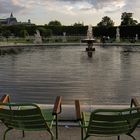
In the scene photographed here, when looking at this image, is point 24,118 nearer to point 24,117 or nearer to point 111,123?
point 24,117

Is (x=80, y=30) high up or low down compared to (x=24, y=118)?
down

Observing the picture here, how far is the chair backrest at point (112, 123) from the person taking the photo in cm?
531

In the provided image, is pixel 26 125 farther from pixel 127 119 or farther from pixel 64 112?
pixel 64 112

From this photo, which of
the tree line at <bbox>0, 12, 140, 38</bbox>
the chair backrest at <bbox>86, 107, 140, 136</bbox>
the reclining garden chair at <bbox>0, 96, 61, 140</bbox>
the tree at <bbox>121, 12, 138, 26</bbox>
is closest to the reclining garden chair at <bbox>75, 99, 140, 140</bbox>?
the chair backrest at <bbox>86, 107, 140, 136</bbox>

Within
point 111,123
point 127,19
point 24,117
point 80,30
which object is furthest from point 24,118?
point 127,19

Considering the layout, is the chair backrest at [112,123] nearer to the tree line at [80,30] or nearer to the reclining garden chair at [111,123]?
the reclining garden chair at [111,123]

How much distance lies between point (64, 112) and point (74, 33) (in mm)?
82560

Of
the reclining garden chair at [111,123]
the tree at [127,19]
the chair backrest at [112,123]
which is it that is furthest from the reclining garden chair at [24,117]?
the tree at [127,19]

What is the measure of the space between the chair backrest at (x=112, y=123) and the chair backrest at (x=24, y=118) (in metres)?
0.64

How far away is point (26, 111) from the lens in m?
5.48

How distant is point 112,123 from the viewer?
A: 5379mm

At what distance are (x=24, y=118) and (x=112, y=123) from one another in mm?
1099

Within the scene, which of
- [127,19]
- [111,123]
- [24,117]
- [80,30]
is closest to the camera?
[111,123]

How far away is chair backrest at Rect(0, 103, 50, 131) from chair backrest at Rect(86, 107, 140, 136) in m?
0.64
